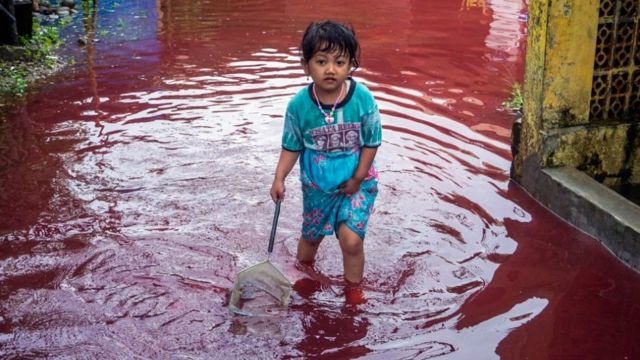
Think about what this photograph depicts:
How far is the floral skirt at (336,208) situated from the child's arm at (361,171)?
62 mm

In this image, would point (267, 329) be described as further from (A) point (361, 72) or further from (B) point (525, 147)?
(A) point (361, 72)

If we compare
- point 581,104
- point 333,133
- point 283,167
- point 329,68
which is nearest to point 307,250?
point 283,167

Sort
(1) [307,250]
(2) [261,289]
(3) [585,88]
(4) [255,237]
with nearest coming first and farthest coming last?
(2) [261,289] < (1) [307,250] < (4) [255,237] < (3) [585,88]

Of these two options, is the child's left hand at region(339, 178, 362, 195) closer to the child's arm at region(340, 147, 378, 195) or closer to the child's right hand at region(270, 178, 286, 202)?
the child's arm at region(340, 147, 378, 195)

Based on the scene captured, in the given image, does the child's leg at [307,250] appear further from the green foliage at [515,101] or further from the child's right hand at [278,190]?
the green foliage at [515,101]

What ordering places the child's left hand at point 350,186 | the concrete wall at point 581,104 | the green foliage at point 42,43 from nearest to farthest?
the child's left hand at point 350,186 → the concrete wall at point 581,104 → the green foliage at point 42,43

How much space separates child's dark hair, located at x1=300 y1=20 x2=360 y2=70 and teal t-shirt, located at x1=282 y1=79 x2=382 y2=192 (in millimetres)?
256

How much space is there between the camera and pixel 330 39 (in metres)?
3.11


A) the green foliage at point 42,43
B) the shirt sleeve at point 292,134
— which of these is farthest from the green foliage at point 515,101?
the green foliage at point 42,43

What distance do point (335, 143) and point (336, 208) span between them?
368 millimetres

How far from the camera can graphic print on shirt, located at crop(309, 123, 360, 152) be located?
3.39 meters

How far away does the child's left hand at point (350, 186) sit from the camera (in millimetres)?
3445

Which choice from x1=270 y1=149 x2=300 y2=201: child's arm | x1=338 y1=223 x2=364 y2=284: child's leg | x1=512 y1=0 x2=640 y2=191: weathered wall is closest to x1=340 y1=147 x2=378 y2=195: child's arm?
x1=338 y1=223 x2=364 y2=284: child's leg

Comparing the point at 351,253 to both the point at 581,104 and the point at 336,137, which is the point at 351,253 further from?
the point at 581,104
